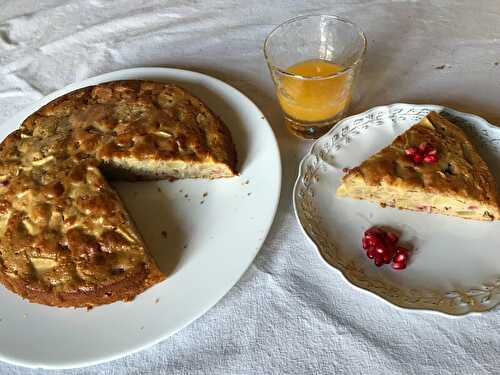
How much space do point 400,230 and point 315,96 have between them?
0.73 m

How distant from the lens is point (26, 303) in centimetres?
190

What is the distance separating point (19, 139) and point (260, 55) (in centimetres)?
143

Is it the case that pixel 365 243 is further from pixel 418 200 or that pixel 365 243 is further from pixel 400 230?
pixel 418 200

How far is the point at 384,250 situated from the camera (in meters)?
1.79

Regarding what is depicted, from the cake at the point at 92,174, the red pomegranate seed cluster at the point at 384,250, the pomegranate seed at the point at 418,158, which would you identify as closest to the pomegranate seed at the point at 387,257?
the red pomegranate seed cluster at the point at 384,250

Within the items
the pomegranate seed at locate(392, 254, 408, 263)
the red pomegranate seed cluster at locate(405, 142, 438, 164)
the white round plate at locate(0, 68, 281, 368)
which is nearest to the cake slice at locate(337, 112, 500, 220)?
the red pomegranate seed cluster at locate(405, 142, 438, 164)

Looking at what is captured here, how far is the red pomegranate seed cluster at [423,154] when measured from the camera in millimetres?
1975

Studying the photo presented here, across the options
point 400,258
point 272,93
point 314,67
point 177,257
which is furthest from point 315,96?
point 177,257

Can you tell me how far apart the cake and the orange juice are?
0.34m

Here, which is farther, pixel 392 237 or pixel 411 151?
pixel 411 151

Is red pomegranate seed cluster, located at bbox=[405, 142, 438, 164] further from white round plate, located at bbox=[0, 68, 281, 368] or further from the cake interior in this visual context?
white round plate, located at bbox=[0, 68, 281, 368]

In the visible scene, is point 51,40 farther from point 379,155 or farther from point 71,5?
point 379,155

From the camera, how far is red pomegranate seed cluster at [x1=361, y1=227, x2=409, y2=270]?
179 centimetres

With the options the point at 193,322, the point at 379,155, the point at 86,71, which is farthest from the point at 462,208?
the point at 86,71
